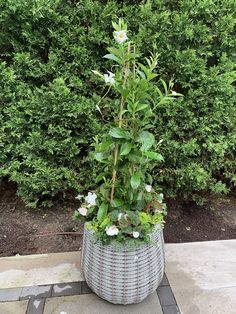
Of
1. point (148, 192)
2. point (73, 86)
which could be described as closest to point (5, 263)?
point (148, 192)

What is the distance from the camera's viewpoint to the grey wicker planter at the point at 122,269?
1.55 meters

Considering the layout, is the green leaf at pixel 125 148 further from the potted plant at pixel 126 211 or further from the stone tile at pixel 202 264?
the stone tile at pixel 202 264

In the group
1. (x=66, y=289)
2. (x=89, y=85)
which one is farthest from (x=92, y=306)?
(x=89, y=85)

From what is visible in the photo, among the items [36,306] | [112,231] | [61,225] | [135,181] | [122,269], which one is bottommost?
[61,225]

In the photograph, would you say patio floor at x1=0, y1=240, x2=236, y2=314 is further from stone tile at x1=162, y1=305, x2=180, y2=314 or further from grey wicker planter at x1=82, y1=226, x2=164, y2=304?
grey wicker planter at x1=82, y1=226, x2=164, y2=304

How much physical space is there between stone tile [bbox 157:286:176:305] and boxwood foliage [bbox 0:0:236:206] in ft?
2.77

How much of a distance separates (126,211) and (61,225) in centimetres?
99

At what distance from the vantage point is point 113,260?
155cm

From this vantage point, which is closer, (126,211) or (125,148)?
(125,148)

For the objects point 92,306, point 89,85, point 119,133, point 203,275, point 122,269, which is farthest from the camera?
point 89,85

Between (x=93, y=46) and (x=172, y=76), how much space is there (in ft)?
2.06

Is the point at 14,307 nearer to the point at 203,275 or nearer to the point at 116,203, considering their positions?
the point at 116,203

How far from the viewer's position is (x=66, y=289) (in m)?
1.76

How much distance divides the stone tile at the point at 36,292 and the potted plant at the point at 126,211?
0.88ft
